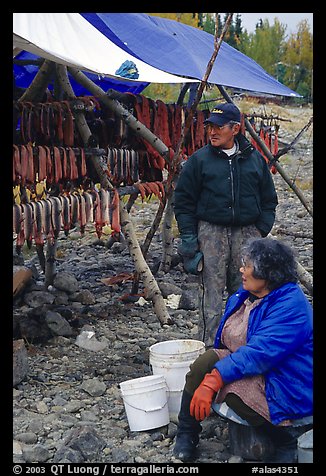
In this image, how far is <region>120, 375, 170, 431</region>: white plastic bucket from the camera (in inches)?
153

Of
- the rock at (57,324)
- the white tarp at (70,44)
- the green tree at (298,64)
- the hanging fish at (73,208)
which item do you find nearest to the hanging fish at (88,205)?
the hanging fish at (73,208)

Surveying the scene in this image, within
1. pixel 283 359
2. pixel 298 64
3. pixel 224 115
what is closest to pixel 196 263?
pixel 224 115

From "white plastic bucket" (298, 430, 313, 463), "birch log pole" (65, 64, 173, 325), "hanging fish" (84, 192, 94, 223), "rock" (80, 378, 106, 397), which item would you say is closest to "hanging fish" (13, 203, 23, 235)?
"hanging fish" (84, 192, 94, 223)

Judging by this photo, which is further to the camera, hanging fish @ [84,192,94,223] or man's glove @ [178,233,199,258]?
hanging fish @ [84,192,94,223]

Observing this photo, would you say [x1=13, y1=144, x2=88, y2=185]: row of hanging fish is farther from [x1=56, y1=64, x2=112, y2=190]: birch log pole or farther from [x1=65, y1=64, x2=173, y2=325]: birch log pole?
[x1=65, y1=64, x2=173, y2=325]: birch log pole

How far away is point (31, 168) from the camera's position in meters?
5.34

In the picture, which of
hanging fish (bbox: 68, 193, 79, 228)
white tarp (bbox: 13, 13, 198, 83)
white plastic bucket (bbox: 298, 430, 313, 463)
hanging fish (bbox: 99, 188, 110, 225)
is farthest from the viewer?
hanging fish (bbox: 99, 188, 110, 225)

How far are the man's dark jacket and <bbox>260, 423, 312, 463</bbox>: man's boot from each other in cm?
148

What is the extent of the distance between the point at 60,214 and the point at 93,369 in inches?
51.4

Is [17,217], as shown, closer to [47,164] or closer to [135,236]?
[47,164]

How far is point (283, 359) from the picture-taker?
3.24 metres
